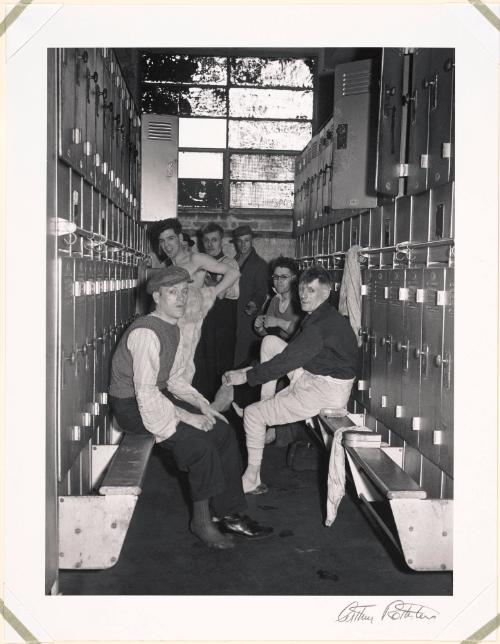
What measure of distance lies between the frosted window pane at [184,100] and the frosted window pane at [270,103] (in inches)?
6.7

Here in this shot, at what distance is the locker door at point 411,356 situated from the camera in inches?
147

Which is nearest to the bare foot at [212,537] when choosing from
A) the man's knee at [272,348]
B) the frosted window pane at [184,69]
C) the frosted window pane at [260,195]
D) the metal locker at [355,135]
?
the man's knee at [272,348]

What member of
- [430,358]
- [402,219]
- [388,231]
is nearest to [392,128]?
[402,219]

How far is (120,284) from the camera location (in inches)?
209

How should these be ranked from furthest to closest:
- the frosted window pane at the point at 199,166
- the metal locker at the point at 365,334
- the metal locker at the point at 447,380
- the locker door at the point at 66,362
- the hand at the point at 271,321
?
the frosted window pane at the point at 199,166 → the hand at the point at 271,321 → the metal locker at the point at 365,334 → the metal locker at the point at 447,380 → the locker door at the point at 66,362

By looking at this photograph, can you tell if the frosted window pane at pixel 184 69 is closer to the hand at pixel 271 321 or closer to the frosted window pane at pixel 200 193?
the frosted window pane at pixel 200 193

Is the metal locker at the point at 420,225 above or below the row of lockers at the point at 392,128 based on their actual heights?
below

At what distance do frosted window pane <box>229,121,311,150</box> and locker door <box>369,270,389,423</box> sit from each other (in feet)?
14.6

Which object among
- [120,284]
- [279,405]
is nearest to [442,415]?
[279,405]

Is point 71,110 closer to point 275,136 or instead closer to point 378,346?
point 378,346

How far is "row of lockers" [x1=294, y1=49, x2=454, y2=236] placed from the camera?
3484 millimetres

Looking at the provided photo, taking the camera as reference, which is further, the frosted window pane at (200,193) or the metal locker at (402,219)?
the frosted window pane at (200,193)
